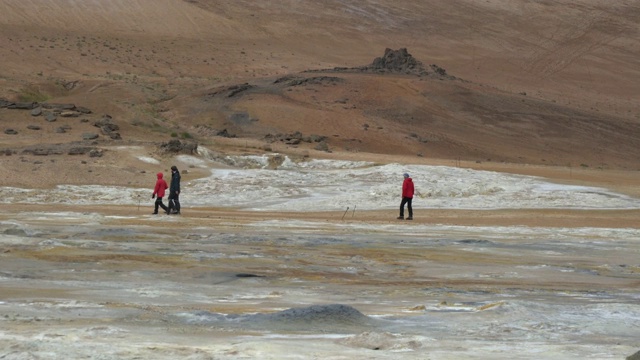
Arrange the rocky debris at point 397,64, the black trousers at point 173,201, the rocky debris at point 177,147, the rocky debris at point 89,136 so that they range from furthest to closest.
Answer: the rocky debris at point 397,64 → the rocky debris at point 89,136 → the rocky debris at point 177,147 → the black trousers at point 173,201

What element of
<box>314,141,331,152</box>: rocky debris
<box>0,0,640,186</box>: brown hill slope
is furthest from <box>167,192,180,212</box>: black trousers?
<box>314,141,331,152</box>: rocky debris

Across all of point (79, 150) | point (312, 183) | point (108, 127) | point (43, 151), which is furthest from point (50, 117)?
point (312, 183)

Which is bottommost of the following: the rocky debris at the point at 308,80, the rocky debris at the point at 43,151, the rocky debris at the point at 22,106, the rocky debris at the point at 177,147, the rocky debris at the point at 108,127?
the rocky debris at the point at 43,151

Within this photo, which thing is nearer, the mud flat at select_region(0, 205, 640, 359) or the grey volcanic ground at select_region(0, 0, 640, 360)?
the mud flat at select_region(0, 205, 640, 359)

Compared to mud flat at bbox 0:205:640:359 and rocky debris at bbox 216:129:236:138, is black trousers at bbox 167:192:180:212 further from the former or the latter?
rocky debris at bbox 216:129:236:138

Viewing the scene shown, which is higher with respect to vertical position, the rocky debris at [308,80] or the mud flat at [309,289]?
the rocky debris at [308,80]

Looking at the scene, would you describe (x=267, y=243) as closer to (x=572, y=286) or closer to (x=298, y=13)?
(x=572, y=286)

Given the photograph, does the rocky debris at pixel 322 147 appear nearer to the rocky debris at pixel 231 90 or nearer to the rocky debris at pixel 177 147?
the rocky debris at pixel 177 147

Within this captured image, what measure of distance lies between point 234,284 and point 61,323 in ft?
16.2

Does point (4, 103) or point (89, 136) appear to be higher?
point (4, 103)

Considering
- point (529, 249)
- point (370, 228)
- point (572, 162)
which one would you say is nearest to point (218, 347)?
point (529, 249)

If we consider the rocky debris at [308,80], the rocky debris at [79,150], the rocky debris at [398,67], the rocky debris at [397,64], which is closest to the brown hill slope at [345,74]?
the rocky debris at [308,80]

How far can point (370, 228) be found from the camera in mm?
25344

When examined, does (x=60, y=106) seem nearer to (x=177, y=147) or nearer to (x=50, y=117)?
(x=50, y=117)
